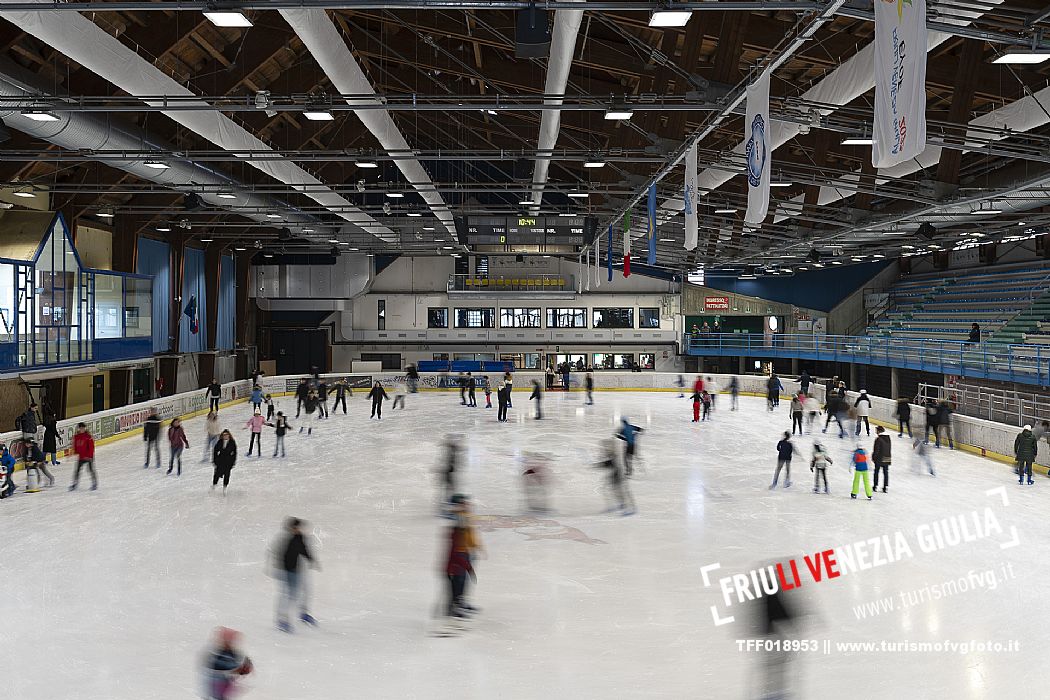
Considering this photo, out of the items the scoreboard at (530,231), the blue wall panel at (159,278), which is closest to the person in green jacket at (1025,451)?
the scoreboard at (530,231)

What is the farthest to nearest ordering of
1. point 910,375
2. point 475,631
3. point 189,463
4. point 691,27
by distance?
1. point 910,375
2. point 189,463
3. point 691,27
4. point 475,631

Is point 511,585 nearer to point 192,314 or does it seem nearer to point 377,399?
point 377,399

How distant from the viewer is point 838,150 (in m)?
18.8

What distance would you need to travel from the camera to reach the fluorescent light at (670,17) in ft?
28.7

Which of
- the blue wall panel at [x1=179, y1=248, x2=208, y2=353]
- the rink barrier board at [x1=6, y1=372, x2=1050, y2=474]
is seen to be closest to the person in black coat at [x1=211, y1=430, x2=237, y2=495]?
the rink barrier board at [x1=6, y1=372, x2=1050, y2=474]

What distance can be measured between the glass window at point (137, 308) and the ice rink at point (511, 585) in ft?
32.8

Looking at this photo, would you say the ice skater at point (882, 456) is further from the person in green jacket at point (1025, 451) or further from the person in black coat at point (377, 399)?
the person in black coat at point (377, 399)

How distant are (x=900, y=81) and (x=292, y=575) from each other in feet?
25.0

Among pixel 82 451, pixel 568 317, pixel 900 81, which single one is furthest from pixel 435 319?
pixel 900 81

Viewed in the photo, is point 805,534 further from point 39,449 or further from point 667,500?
point 39,449

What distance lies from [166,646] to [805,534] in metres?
8.49

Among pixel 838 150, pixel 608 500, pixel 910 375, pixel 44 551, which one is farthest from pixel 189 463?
pixel 910 375

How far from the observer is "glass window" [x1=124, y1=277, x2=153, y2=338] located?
24922 mm

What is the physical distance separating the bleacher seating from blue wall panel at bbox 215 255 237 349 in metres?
A: 34.8
